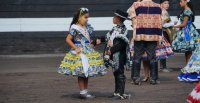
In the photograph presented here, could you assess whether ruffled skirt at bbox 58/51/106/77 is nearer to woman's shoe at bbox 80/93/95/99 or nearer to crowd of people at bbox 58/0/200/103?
crowd of people at bbox 58/0/200/103

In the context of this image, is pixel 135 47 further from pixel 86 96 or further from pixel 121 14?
pixel 86 96

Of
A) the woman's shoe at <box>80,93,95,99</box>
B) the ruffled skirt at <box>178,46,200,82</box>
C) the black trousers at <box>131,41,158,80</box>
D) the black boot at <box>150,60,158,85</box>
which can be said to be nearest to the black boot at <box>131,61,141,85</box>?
the black trousers at <box>131,41,158,80</box>

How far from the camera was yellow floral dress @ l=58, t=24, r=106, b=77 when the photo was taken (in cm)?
1130

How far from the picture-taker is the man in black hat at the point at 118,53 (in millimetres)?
11430

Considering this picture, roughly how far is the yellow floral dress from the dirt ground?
Answer: 18.6 inches

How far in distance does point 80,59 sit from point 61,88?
5.67 feet

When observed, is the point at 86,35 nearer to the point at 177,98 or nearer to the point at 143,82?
the point at 177,98

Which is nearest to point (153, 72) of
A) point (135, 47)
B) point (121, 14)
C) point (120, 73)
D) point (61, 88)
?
point (135, 47)

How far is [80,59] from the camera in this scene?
1130cm

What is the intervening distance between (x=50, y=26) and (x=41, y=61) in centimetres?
169

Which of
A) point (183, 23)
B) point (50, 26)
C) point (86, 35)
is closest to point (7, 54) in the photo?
point (50, 26)

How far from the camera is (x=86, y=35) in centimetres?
1149

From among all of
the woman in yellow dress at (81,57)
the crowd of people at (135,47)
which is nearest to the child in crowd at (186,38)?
the crowd of people at (135,47)

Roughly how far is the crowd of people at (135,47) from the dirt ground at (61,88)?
1.10 ft
